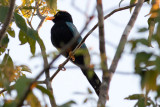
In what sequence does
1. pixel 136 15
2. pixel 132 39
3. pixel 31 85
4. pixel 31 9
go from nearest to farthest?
pixel 31 85
pixel 132 39
pixel 136 15
pixel 31 9

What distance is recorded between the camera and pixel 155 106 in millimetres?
2045

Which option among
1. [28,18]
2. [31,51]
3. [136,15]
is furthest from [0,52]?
[136,15]

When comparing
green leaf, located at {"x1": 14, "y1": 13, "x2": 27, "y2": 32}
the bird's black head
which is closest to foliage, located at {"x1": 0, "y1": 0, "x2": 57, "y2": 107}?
green leaf, located at {"x1": 14, "y1": 13, "x2": 27, "y2": 32}

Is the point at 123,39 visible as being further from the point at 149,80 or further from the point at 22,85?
the point at 22,85

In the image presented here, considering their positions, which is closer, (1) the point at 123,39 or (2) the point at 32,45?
(1) the point at 123,39

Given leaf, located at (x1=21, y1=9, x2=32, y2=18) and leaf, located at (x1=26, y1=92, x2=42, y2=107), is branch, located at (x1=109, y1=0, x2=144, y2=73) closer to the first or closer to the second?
leaf, located at (x1=26, y1=92, x2=42, y2=107)

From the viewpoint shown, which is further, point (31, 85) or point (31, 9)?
point (31, 9)

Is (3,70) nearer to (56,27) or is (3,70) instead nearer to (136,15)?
(136,15)

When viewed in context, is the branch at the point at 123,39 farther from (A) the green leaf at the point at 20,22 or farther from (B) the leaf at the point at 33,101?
(A) the green leaf at the point at 20,22

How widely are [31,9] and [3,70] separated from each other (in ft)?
5.15

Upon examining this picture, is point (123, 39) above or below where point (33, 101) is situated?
above

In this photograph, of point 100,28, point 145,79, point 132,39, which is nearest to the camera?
point 145,79

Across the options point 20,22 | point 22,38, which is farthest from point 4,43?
point 20,22

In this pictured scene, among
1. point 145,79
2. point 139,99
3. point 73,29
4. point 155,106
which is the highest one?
point 145,79
